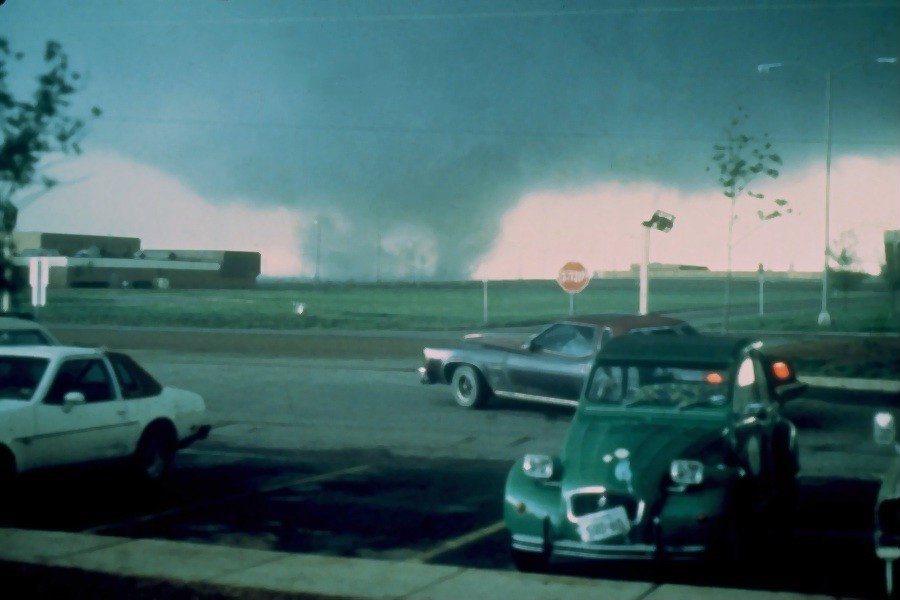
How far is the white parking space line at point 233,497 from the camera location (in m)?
9.70

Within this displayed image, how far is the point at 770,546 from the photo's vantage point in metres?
8.84

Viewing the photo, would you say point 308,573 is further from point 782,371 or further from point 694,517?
point 782,371

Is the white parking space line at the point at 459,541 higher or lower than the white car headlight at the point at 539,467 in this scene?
lower

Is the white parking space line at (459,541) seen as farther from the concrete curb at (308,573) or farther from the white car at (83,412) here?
the white car at (83,412)

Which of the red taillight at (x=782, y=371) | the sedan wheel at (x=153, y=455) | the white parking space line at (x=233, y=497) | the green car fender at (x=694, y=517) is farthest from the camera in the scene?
the red taillight at (x=782, y=371)

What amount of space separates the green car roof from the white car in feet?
16.0

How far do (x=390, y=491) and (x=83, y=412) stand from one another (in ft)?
10.0

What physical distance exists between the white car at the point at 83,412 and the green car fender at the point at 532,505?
14.7 ft

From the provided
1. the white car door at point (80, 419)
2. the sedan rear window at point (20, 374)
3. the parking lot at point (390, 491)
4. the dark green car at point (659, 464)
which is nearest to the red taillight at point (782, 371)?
the parking lot at point (390, 491)

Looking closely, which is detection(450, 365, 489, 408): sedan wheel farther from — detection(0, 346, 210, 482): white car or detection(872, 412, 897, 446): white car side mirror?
detection(872, 412, 897, 446): white car side mirror

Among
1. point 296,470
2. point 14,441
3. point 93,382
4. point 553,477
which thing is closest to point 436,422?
point 296,470

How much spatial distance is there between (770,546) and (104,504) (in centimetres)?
606

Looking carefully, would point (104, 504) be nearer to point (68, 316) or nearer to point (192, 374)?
point (192, 374)

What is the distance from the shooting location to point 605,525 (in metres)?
7.48
